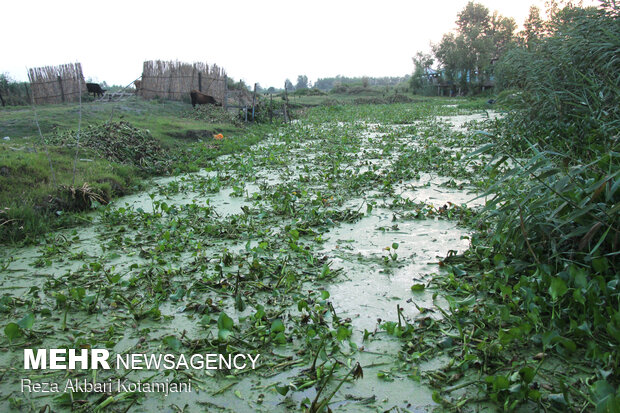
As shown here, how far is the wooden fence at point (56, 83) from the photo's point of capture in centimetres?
1305

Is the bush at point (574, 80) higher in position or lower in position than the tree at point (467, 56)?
lower

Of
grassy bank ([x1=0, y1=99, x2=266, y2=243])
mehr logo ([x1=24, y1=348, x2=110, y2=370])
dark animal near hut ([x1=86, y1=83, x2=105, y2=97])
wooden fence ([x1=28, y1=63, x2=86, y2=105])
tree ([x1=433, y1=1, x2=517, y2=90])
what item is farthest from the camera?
tree ([x1=433, y1=1, x2=517, y2=90])

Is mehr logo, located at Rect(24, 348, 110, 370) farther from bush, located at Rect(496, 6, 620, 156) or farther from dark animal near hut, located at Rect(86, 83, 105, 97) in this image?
dark animal near hut, located at Rect(86, 83, 105, 97)

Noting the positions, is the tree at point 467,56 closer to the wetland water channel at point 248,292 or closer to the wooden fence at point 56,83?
the wooden fence at point 56,83

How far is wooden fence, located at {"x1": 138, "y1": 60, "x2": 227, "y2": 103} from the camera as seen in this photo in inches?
567

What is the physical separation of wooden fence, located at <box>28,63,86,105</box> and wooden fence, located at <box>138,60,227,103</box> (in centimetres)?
201

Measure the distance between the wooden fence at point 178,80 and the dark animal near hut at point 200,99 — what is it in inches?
22.6

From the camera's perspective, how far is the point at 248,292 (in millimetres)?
2596

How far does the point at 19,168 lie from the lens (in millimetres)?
4680

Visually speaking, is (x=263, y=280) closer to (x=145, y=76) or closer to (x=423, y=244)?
(x=423, y=244)

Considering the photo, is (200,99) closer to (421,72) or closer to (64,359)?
(64,359)

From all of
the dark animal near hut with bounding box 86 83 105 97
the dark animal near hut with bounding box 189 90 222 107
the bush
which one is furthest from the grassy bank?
the dark animal near hut with bounding box 86 83 105 97

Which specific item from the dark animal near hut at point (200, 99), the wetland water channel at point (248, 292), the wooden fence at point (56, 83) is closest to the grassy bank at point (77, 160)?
the wetland water channel at point (248, 292)

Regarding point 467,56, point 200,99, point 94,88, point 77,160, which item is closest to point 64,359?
point 77,160
